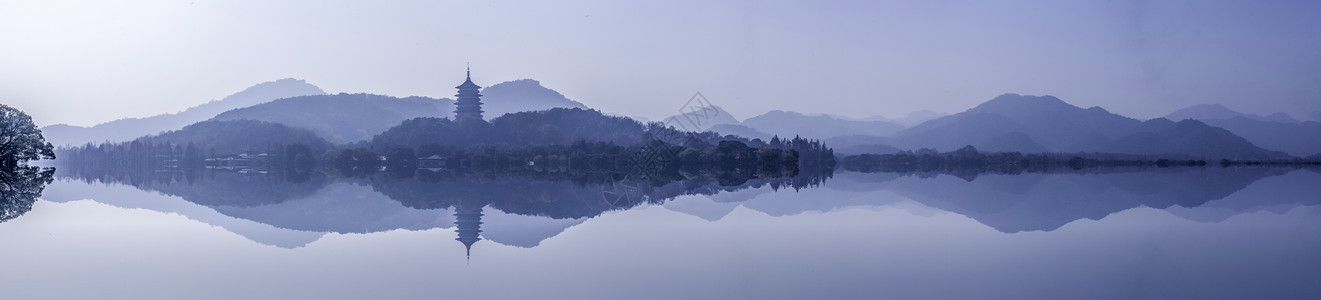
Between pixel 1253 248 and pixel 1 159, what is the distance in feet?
160

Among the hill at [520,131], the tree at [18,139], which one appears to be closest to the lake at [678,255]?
the tree at [18,139]

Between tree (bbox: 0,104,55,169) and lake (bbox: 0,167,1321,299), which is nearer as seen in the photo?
lake (bbox: 0,167,1321,299)

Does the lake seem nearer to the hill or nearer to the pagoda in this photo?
the hill

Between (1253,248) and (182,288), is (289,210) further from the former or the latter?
(1253,248)

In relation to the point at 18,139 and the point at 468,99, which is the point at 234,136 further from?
the point at 18,139

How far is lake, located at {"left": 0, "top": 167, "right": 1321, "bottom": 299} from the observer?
7504 millimetres

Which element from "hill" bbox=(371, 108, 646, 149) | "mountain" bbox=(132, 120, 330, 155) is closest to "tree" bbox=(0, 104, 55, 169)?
"hill" bbox=(371, 108, 646, 149)

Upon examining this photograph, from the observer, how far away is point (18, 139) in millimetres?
43438

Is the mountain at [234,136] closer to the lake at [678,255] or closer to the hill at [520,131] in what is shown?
the hill at [520,131]

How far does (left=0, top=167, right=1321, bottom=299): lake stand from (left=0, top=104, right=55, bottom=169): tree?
106 feet

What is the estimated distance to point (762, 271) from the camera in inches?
336

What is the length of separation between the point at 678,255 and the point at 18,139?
44993 millimetres

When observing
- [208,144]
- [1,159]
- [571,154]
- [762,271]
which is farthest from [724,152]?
[208,144]

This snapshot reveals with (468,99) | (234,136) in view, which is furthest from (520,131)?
(234,136)
